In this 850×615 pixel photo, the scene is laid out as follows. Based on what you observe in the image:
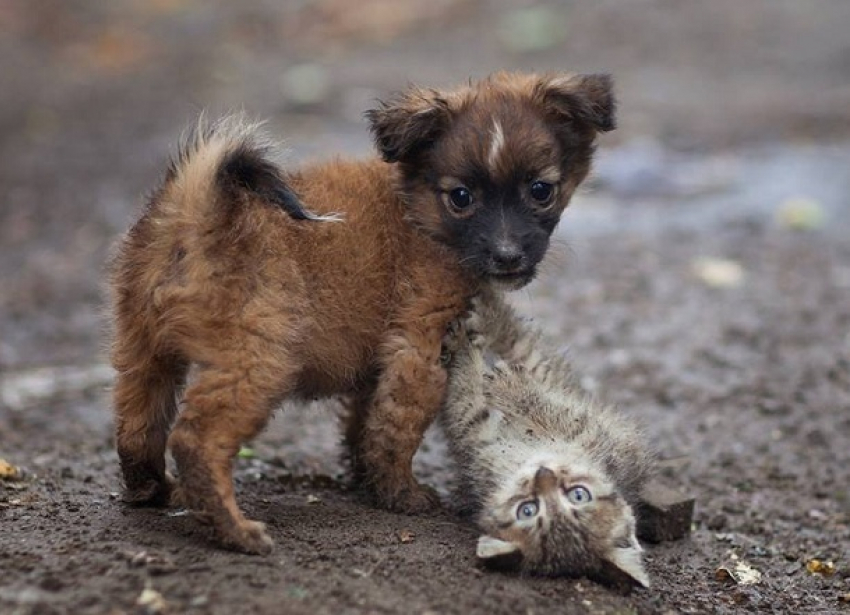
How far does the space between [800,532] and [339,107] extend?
399 inches

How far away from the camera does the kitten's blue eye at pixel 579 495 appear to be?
539 cm

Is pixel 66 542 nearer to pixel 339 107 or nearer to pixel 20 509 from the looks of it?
pixel 20 509

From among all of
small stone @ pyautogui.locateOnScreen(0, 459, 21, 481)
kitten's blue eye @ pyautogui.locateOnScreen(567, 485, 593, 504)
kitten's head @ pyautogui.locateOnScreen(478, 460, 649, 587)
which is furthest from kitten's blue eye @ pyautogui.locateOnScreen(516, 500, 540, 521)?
small stone @ pyautogui.locateOnScreen(0, 459, 21, 481)

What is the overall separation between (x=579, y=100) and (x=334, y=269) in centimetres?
150

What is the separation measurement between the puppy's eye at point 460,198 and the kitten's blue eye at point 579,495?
1.46 meters

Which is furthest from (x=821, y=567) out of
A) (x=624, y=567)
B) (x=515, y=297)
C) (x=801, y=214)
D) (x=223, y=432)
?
(x=801, y=214)

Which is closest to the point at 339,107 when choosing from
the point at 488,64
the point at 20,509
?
the point at 488,64

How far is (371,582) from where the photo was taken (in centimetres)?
477

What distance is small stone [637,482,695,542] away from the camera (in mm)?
6270

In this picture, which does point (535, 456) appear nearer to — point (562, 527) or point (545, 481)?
point (545, 481)

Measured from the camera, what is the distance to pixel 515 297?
34.7 ft

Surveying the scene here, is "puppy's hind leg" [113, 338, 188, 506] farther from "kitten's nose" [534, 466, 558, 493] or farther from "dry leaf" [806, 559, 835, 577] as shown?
"dry leaf" [806, 559, 835, 577]

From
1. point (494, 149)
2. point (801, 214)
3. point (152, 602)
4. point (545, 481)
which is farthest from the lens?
point (801, 214)

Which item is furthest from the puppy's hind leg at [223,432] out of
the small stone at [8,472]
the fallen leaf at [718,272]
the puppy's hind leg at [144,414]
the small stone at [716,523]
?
the fallen leaf at [718,272]
